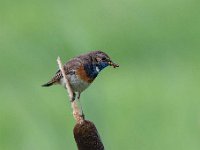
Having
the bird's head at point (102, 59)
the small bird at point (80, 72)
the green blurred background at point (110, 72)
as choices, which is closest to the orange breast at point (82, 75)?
the small bird at point (80, 72)

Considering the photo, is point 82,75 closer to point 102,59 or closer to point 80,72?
point 80,72

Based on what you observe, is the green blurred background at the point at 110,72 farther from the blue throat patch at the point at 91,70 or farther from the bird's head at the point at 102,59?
the bird's head at the point at 102,59

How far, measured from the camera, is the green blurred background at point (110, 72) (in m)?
3.68

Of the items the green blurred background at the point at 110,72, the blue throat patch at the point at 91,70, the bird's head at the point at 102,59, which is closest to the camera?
the bird's head at the point at 102,59

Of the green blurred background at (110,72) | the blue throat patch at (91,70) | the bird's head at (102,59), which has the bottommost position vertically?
the bird's head at (102,59)

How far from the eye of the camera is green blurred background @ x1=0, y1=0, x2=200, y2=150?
12.1 ft

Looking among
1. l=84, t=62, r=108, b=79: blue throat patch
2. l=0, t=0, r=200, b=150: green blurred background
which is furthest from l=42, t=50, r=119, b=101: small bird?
l=0, t=0, r=200, b=150: green blurred background

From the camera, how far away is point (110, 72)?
4.51 metres

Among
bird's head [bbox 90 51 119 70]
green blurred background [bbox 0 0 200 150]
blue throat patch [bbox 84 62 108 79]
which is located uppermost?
green blurred background [bbox 0 0 200 150]

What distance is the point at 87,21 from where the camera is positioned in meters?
5.17

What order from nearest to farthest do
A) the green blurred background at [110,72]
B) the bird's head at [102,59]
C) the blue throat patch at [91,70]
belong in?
the bird's head at [102,59], the blue throat patch at [91,70], the green blurred background at [110,72]

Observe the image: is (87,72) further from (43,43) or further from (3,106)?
(43,43)

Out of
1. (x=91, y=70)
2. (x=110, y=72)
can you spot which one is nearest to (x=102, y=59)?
(x=91, y=70)

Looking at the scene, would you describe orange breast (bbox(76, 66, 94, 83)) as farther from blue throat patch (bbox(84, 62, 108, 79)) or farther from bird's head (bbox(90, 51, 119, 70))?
bird's head (bbox(90, 51, 119, 70))
